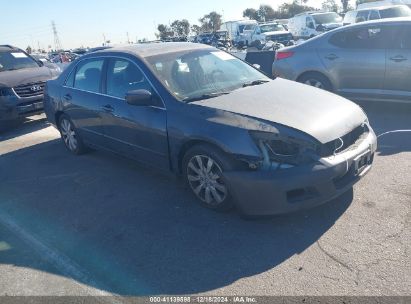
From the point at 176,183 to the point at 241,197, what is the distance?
1387 mm

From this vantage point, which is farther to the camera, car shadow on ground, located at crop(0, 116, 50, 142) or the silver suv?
car shadow on ground, located at crop(0, 116, 50, 142)

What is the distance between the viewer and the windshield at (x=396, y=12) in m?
16.2

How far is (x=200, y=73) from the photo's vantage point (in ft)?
15.2

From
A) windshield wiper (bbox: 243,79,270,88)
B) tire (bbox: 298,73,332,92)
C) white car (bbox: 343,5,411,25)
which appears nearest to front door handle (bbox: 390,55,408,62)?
tire (bbox: 298,73,332,92)

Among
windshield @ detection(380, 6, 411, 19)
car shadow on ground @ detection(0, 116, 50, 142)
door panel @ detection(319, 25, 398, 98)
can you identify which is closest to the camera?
door panel @ detection(319, 25, 398, 98)

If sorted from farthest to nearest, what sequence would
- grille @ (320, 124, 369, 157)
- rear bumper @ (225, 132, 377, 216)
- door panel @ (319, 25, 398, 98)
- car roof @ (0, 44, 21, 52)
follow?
car roof @ (0, 44, 21, 52)
door panel @ (319, 25, 398, 98)
grille @ (320, 124, 369, 157)
rear bumper @ (225, 132, 377, 216)

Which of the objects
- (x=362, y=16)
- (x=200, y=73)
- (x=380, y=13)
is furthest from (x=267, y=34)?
(x=200, y=73)

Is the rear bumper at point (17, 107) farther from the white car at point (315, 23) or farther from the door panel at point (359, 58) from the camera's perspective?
the white car at point (315, 23)

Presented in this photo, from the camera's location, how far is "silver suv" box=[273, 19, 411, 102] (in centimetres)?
636

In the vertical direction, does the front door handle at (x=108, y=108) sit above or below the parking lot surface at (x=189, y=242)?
above

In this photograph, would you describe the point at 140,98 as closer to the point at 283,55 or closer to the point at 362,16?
the point at 283,55

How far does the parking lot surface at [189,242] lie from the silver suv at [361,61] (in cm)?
A: 188

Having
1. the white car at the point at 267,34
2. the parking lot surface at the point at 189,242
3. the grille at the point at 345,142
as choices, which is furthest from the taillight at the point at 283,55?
the white car at the point at 267,34

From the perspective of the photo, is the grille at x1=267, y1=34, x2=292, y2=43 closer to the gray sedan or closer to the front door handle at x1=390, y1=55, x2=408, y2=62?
the front door handle at x1=390, y1=55, x2=408, y2=62
